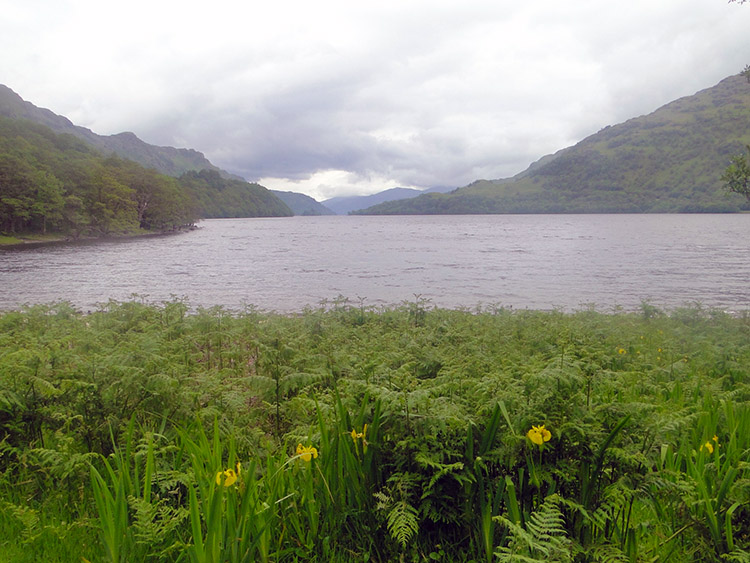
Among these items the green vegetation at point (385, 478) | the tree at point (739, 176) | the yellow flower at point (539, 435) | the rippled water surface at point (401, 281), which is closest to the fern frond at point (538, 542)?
the green vegetation at point (385, 478)

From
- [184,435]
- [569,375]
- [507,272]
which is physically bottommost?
[507,272]

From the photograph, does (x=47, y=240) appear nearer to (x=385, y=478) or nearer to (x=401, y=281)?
(x=401, y=281)

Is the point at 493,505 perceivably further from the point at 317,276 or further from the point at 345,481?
the point at 317,276

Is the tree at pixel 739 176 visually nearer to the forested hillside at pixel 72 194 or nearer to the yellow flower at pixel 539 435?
the yellow flower at pixel 539 435

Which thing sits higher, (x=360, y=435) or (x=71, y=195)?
(x=71, y=195)

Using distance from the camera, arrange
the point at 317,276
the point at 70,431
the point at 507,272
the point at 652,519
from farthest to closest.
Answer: the point at 507,272 → the point at 317,276 → the point at 70,431 → the point at 652,519

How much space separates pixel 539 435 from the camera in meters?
2.23

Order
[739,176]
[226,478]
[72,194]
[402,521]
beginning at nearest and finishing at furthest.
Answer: [402,521] < [226,478] < [739,176] < [72,194]

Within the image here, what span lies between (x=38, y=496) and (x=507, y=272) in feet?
98.8

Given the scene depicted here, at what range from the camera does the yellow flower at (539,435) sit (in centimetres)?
221

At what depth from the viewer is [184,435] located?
272cm

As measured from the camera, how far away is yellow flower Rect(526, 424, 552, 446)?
221 cm

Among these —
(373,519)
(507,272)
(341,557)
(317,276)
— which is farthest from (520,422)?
(507,272)

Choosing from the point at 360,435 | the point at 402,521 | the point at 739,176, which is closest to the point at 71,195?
the point at 739,176
